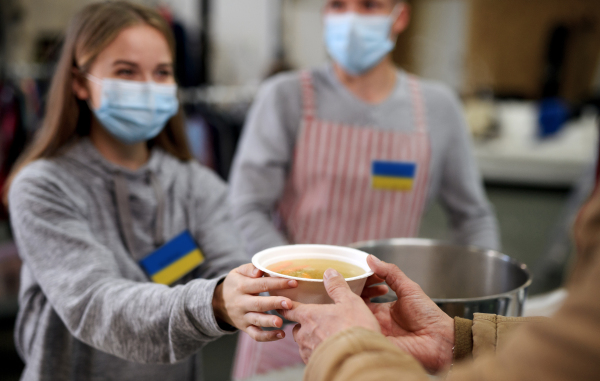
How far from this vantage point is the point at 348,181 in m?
1.51

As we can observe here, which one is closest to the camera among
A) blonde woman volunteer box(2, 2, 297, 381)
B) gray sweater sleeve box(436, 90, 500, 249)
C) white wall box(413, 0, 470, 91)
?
blonde woman volunteer box(2, 2, 297, 381)

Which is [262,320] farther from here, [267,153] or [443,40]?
[443,40]

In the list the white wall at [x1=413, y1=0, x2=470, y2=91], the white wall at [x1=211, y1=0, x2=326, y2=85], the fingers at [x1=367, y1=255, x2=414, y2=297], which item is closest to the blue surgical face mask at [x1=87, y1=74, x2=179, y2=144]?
the fingers at [x1=367, y1=255, x2=414, y2=297]

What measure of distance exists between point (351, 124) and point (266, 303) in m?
0.91

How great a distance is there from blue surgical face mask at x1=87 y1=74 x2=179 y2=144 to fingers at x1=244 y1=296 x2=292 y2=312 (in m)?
0.60

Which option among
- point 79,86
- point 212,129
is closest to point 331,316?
point 79,86

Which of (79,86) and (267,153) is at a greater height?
(79,86)

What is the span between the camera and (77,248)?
0.95 m

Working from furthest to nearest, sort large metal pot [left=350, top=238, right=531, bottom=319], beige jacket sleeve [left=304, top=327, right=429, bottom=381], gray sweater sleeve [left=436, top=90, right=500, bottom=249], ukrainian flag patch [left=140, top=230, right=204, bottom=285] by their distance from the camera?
1. gray sweater sleeve [left=436, top=90, right=500, bottom=249]
2. ukrainian flag patch [left=140, top=230, right=204, bottom=285]
3. large metal pot [left=350, top=238, right=531, bottom=319]
4. beige jacket sleeve [left=304, top=327, right=429, bottom=381]

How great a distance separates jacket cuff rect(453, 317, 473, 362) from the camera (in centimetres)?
75

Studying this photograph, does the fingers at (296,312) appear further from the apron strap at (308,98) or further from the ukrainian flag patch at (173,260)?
the apron strap at (308,98)

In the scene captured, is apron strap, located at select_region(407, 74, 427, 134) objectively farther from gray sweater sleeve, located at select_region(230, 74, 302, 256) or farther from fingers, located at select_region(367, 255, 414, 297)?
fingers, located at select_region(367, 255, 414, 297)

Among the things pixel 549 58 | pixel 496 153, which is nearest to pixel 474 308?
pixel 496 153

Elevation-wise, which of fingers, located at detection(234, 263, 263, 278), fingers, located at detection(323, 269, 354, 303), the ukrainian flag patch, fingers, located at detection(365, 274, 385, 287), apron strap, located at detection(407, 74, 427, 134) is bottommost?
the ukrainian flag patch
